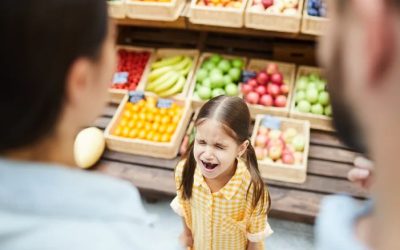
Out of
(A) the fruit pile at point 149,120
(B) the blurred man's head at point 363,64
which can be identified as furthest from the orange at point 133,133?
(B) the blurred man's head at point 363,64

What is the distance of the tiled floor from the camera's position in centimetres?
288

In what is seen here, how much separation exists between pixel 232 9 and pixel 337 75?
8.35ft

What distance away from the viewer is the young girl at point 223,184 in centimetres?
187

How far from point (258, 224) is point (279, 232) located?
1.05 metres

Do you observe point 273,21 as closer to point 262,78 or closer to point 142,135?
point 262,78

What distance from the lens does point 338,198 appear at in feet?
2.33

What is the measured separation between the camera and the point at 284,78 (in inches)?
130

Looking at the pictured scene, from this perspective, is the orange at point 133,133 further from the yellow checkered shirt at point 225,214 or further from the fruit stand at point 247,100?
the yellow checkered shirt at point 225,214

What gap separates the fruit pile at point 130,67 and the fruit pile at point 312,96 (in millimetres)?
1175

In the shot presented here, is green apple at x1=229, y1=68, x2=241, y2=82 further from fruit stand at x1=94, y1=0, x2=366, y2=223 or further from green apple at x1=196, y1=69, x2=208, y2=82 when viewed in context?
green apple at x1=196, y1=69, x2=208, y2=82

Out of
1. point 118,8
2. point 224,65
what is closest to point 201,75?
point 224,65

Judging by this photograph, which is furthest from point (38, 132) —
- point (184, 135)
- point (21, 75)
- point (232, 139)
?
point (184, 135)

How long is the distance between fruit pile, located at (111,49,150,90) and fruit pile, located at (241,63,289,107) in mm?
819

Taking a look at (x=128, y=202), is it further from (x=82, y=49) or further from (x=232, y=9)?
(x=232, y=9)
